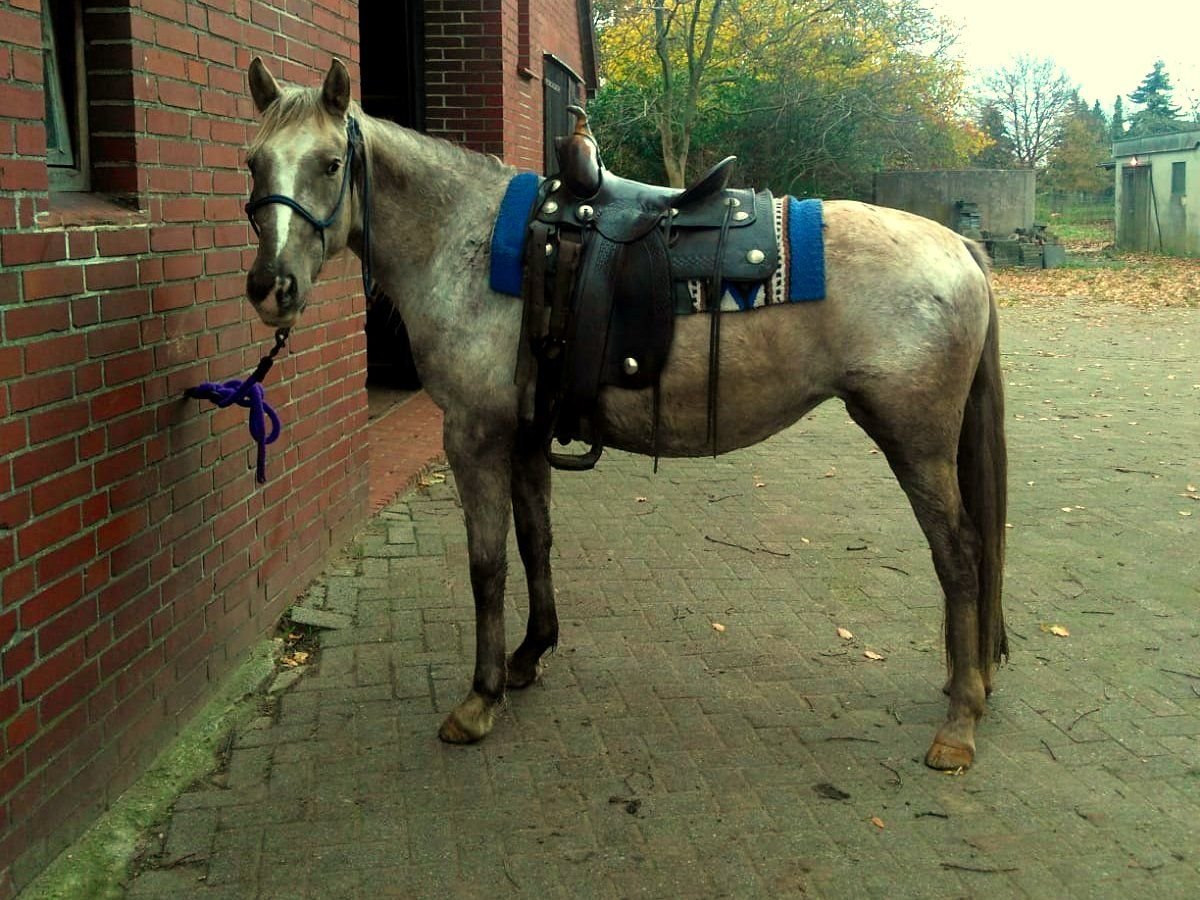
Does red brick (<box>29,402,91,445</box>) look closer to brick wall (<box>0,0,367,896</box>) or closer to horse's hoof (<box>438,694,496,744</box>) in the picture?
brick wall (<box>0,0,367,896</box>)

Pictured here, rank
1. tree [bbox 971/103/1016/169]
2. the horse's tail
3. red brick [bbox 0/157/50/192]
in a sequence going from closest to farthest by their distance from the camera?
red brick [bbox 0/157/50/192], the horse's tail, tree [bbox 971/103/1016/169]

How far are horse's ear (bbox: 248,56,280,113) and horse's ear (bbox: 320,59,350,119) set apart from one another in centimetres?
15

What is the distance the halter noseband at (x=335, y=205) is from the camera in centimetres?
349

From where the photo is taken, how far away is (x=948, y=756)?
3895mm

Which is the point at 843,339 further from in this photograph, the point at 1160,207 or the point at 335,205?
the point at 1160,207

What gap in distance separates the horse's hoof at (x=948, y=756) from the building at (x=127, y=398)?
249 centimetres

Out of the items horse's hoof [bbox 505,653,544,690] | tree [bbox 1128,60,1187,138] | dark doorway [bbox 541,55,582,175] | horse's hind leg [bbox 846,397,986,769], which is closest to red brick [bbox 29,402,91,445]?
horse's hoof [bbox 505,653,544,690]

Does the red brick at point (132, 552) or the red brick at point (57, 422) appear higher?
the red brick at point (57, 422)

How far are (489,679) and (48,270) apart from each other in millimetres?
1945

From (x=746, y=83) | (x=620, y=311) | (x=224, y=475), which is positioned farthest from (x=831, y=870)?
(x=746, y=83)

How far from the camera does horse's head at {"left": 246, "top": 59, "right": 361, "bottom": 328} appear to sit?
346 cm

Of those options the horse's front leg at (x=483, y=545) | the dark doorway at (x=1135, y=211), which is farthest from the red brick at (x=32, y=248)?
the dark doorway at (x=1135, y=211)

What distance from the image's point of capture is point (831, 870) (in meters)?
3.27

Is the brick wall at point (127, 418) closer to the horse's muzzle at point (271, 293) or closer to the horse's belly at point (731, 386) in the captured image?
the horse's muzzle at point (271, 293)
